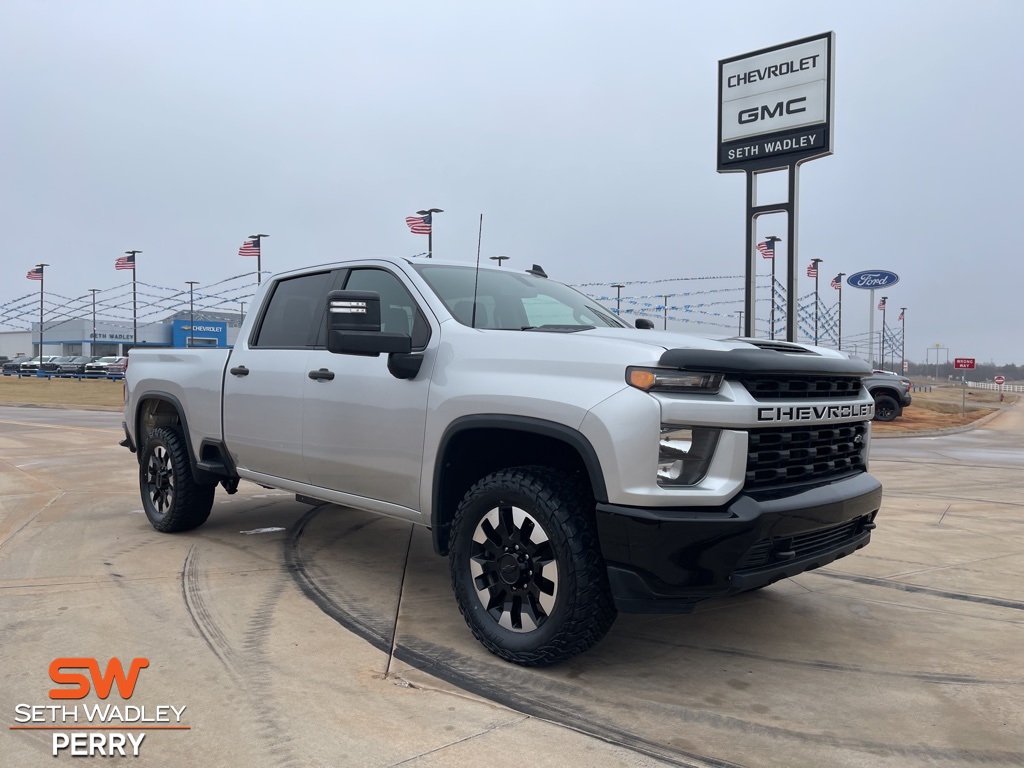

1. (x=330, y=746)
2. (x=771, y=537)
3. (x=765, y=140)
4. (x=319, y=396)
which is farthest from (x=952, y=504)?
(x=765, y=140)

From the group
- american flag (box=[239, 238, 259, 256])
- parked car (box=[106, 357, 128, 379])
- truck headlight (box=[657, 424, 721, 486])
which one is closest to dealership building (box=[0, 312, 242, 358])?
parked car (box=[106, 357, 128, 379])

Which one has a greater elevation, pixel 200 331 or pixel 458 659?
pixel 200 331

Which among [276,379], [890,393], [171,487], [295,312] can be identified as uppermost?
[295,312]

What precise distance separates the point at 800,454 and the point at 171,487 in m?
Answer: 4.65

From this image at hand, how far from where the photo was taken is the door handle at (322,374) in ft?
15.4

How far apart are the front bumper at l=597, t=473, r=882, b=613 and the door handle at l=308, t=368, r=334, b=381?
201cm

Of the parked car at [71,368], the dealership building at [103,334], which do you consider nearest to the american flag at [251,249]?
the parked car at [71,368]

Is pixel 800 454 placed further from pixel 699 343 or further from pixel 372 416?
pixel 372 416

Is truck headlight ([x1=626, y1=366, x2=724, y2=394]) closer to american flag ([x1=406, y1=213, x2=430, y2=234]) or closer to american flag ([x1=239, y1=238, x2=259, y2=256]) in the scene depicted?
american flag ([x1=406, y1=213, x2=430, y2=234])

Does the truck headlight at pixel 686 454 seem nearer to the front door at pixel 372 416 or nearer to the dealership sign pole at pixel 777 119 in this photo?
the front door at pixel 372 416

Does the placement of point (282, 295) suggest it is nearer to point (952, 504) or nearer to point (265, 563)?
point (265, 563)

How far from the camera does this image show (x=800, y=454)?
362cm

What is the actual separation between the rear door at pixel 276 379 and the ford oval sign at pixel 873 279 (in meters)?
33.6

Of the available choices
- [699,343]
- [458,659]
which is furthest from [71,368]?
[699,343]
